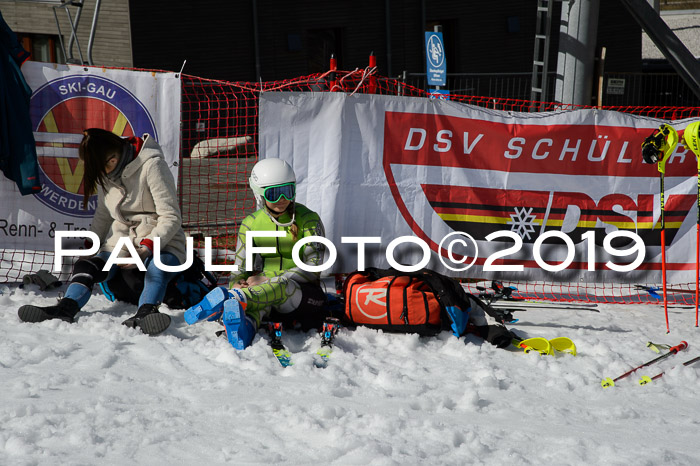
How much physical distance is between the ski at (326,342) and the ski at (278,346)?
7.5 inches

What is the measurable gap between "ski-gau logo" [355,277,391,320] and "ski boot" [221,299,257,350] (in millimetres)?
1001

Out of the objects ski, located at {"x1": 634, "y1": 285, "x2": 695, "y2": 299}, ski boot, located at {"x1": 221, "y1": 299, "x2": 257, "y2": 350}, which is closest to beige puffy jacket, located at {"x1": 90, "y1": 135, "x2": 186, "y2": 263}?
ski boot, located at {"x1": 221, "y1": 299, "x2": 257, "y2": 350}

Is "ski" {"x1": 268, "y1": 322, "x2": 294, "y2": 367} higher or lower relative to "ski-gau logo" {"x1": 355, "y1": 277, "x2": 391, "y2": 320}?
lower

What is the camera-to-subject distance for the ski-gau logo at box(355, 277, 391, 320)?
5469 mm

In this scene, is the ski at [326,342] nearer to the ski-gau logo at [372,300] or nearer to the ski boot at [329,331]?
the ski boot at [329,331]

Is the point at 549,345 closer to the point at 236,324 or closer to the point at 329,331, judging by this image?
the point at 329,331

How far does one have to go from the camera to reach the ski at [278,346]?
15.6 ft

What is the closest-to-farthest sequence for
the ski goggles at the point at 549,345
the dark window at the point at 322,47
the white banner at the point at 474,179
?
the ski goggles at the point at 549,345, the white banner at the point at 474,179, the dark window at the point at 322,47

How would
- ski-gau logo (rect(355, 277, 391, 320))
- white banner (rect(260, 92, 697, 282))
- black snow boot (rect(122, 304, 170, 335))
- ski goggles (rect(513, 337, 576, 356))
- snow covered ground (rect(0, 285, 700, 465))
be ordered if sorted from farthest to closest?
white banner (rect(260, 92, 697, 282)) → ski-gau logo (rect(355, 277, 391, 320)) → ski goggles (rect(513, 337, 576, 356)) → black snow boot (rect(122, 304, 170, 335)) → snow covered ground (rect(0, 285, 700, 465))

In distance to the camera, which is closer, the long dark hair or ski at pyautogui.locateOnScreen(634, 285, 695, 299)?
the long dark hair

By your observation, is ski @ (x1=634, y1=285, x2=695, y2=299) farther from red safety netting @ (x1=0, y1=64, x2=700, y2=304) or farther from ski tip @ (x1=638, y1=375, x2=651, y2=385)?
ski tip @ (x1=638, y1=375, x2=651, y2=385)

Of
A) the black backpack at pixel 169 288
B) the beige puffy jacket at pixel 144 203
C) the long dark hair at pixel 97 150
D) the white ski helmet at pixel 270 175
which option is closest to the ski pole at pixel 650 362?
the white ski helmet at pixel 270 175

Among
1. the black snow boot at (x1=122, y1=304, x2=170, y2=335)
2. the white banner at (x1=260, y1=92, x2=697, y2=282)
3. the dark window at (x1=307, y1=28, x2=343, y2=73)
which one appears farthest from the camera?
the dark window at (x1=307, y1=28, x2=343, y2=73)

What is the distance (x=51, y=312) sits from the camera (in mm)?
5324
